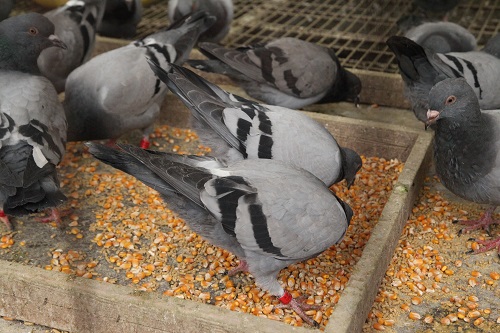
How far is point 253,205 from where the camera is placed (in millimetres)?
3381

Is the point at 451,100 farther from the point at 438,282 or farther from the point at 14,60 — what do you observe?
the point at 14,60

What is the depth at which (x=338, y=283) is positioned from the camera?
3.96m

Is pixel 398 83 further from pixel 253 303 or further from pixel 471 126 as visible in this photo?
pixel 253 303

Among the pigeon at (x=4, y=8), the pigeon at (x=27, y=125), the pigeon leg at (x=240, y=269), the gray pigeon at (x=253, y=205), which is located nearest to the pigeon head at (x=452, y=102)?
A: the gray pigeon at (x=253, y=205)

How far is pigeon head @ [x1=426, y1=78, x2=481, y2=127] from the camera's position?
4.02m

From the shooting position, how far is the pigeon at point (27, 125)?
4.10 m

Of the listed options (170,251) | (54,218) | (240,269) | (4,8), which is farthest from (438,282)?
(4,8)

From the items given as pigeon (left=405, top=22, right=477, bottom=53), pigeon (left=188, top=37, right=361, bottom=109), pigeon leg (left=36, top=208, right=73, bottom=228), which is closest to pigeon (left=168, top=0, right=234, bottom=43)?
pigeon (left=188, top=37, right=361, bottom=109)

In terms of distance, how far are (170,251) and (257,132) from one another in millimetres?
997

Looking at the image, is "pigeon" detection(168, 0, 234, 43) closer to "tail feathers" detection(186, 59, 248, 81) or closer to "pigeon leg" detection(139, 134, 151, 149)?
"tail feathers" detection(186, 59, 248, 81)

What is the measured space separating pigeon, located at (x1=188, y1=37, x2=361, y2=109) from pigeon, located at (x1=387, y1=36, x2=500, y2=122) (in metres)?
0.76

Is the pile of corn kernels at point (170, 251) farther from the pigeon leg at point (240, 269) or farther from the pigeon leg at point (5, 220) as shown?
the pigeon leg at point (5, 220)

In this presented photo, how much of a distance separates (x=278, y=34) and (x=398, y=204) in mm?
4143

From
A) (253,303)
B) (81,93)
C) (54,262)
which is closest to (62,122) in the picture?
(81,93)
